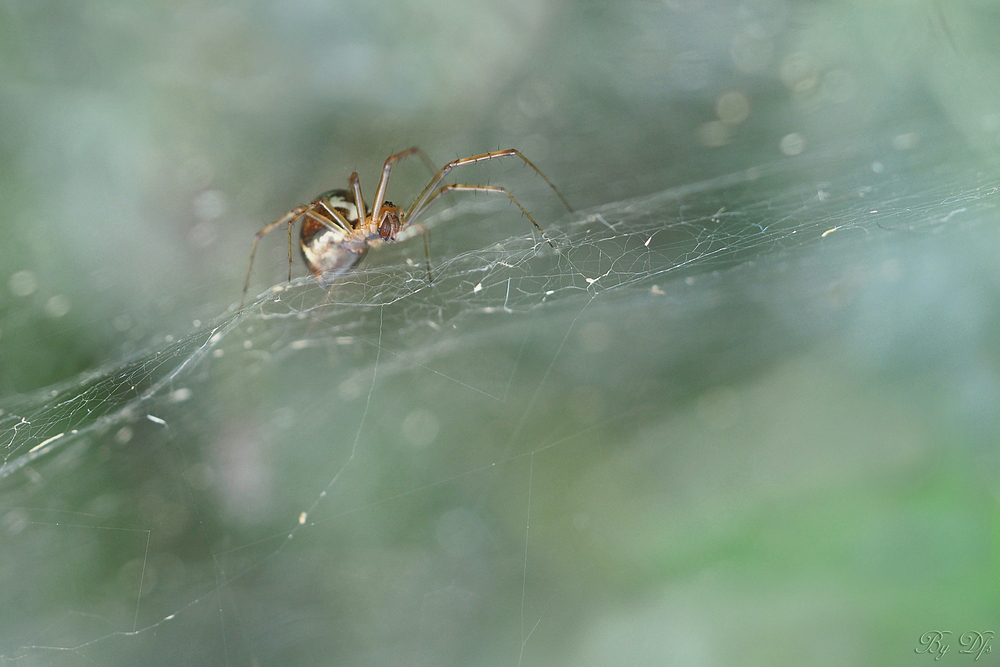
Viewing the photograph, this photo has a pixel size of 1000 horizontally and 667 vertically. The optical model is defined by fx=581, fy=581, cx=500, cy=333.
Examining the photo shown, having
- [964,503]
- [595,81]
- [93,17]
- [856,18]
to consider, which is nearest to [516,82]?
[595,81]

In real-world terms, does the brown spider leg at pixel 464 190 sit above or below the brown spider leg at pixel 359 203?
below

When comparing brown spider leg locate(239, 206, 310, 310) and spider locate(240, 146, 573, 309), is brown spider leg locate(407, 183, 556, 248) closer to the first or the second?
spider locate(240, 146, 573, 309)

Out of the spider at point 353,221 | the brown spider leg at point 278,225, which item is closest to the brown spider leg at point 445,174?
the spider at point 353,221

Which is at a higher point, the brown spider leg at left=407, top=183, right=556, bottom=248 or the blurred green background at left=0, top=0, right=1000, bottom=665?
the brown spider leg at left=407, top=183, right=556, bottom=248

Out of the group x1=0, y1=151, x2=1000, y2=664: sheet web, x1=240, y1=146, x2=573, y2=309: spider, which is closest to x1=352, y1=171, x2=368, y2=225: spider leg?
x1=240, y1=146, x2=573, y2=309: spider

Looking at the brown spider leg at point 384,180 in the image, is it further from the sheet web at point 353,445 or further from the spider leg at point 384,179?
the sheet web at point 353,445

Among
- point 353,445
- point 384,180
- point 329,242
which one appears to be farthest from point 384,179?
point 353,445

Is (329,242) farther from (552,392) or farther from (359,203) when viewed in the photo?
(552,392)

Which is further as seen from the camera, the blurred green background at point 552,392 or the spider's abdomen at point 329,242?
the spider's abdomen at point 329,242
